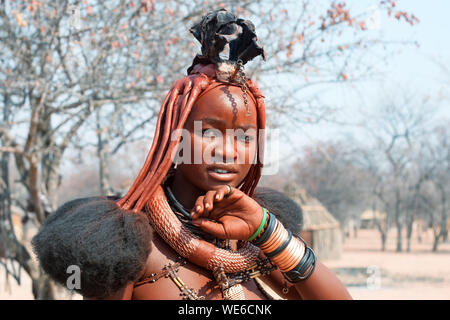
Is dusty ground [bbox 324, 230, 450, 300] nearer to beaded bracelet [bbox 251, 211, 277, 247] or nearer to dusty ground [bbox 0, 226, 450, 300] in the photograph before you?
dusty ground [bbox 0, 226, 450, 300]

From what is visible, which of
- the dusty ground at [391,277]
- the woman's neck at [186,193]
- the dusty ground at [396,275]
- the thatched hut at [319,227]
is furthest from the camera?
the thatched hut at [319,227]

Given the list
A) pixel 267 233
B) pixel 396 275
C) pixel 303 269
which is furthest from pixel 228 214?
pixel 396 275

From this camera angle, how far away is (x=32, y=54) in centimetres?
590

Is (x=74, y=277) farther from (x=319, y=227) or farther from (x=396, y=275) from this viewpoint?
(x=319, y=227)

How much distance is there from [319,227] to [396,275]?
2.99m

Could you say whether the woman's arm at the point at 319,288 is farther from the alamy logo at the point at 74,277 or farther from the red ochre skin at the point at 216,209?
the alamy logo at the point at 74,277

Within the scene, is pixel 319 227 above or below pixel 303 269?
below

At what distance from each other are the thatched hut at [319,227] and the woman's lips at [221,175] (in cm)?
1513

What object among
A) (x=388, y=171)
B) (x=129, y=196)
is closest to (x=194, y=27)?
(x=129, y=196)

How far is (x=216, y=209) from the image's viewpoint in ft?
5.94

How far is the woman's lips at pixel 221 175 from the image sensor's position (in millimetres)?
1928

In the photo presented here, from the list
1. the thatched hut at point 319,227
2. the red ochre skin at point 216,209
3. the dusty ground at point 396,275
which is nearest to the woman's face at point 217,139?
the red ochre skin at point 216,209

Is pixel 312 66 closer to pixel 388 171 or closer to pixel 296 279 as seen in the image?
pixel 296 279

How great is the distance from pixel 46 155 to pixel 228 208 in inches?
225
